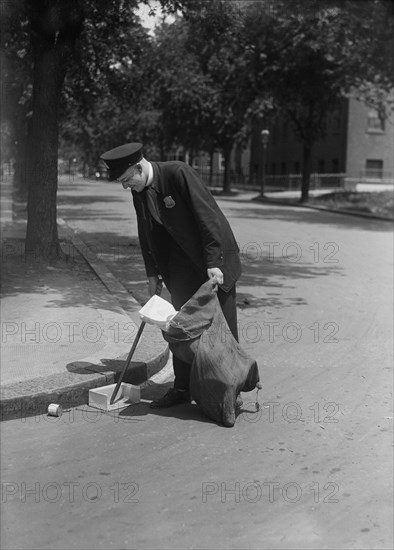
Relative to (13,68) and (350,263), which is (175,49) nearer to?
(13,68)

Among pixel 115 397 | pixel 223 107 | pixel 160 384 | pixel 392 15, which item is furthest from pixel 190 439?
pixel 223 107

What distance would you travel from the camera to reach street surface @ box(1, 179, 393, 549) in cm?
369

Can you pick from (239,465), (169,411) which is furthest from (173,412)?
(239,465)

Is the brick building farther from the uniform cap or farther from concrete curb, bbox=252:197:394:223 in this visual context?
the uniform cap

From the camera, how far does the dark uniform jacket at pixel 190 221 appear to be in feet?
16.3

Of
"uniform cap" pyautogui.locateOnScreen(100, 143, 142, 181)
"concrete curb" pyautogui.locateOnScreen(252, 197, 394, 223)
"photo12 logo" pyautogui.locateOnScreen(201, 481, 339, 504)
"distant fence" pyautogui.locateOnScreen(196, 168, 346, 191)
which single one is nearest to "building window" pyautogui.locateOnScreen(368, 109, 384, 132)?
"distant fence" pyautogui.locateOnScreen(196, 168, 346, 191)

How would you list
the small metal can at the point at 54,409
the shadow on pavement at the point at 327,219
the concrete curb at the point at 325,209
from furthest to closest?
the concrete curb at the point at 325,209 < the shadow on pavement at the point at 327,219 < the small metal can at the point at 54,409

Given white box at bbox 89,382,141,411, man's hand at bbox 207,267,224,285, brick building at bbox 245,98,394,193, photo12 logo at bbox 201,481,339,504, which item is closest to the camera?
photo12 logo at bbox 201,481,339,504

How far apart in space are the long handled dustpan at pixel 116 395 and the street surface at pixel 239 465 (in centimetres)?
8

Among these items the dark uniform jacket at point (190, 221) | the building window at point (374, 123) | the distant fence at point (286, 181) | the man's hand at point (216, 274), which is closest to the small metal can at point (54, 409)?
the dark uniform jacket at point (190, 221)

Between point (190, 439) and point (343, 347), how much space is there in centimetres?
293

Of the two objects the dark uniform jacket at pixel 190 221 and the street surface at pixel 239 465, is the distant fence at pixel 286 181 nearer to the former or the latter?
the street surface at pixel 239 465

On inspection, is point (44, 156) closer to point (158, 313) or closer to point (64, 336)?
point (64, 336)

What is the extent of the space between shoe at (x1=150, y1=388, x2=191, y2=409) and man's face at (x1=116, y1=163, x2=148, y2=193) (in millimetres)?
1512
